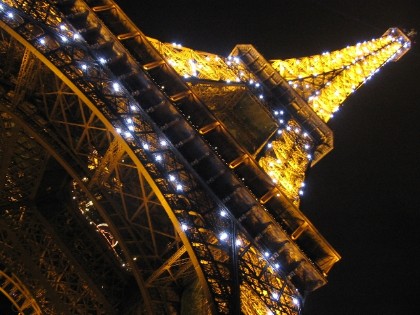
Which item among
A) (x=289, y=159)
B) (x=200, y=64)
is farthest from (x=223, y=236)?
(x=289, y=159)

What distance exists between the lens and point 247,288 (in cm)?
1092

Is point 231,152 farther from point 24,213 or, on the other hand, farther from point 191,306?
point 24,213

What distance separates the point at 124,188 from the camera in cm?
1437

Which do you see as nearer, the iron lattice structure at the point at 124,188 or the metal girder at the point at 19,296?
the iron lattice structure at the point at 124,188

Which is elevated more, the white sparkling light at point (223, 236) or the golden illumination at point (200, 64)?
the golden illumination at point (200, 64)

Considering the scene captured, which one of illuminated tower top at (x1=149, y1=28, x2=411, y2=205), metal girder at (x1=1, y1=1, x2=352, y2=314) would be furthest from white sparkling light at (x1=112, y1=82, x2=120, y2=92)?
illuminated tower top at (x1=149, y1=28, x2=411, y2=205)

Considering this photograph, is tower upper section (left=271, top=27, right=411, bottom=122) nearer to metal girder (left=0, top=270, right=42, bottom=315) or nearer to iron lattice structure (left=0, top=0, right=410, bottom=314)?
iron lattice structure (left=0, top=0, right=410, bottom=314)

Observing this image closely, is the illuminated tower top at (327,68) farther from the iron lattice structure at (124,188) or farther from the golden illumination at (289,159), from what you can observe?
the iron lattice structure at (124,188)

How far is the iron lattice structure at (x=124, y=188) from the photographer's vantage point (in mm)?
11156

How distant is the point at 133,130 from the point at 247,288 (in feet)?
14.6

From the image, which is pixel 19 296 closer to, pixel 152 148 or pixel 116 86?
pixel 152 148

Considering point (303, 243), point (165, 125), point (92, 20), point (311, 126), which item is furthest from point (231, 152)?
point (311, 126)

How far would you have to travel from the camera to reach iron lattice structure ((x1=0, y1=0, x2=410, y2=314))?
36.6ft

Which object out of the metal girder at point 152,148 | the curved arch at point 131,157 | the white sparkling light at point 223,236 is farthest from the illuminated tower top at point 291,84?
the white sparkling light at point 223,236
